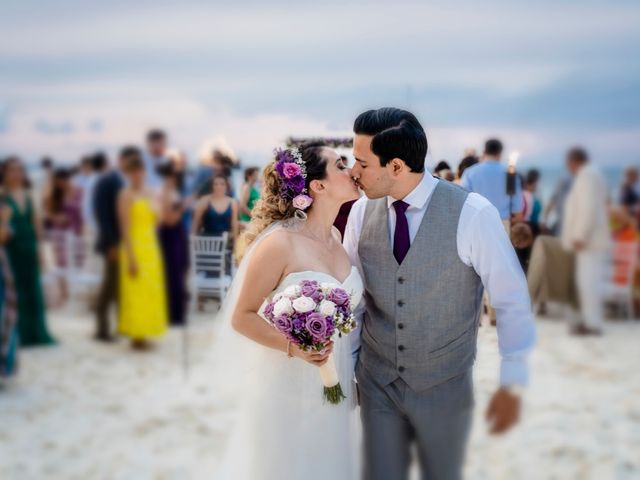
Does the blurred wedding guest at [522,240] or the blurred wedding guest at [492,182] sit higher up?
the blurred wedding guest at [492,182]

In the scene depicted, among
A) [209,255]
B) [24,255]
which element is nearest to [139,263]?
[24,255]

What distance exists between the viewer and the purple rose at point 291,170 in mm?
1164

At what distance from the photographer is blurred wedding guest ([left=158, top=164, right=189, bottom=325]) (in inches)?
75.2

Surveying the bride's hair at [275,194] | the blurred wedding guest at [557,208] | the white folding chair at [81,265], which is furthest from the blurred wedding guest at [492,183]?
the white folding chair at [81,265]

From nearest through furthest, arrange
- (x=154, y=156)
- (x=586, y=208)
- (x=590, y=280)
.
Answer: (x=586, y=208), (x=590, y=280), (x=154, y=156)

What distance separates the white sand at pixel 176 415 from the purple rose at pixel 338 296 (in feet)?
5.50

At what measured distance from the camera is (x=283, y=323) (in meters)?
1.06

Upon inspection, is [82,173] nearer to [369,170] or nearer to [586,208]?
[369,170]

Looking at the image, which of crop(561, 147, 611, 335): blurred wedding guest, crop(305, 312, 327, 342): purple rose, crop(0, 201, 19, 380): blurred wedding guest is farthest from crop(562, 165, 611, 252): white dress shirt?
crop(0, 201, 19, 380): blurred wedding guest

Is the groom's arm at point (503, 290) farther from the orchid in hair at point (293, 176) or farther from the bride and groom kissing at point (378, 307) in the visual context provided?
the orchid in hair at point (293, 176)

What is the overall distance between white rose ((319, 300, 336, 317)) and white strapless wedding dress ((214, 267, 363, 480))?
8.4 inches

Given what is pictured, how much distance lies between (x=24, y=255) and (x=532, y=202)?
1770 mm

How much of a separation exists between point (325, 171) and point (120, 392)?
2247 millimetres

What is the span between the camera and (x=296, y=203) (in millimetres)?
1202
